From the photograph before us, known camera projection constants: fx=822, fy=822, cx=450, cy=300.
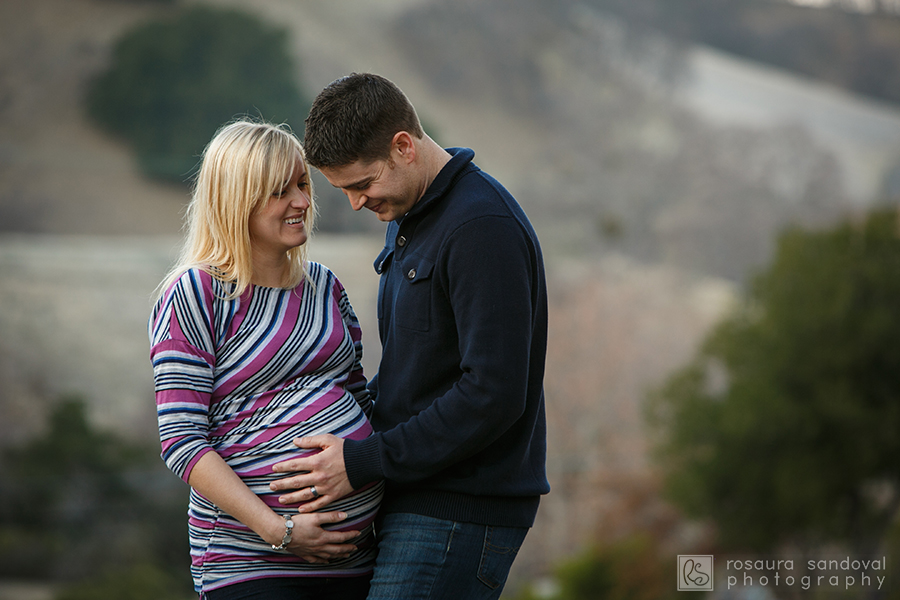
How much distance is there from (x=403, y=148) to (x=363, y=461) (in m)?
0.69

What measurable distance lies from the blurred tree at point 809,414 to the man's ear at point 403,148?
40.4ft

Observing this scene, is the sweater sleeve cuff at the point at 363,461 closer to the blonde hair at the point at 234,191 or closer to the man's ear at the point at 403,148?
the blonde hair at the point at 234,191

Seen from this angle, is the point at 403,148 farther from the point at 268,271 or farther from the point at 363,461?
the point at 363,461

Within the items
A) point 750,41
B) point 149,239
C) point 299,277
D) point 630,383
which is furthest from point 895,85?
point 299,277

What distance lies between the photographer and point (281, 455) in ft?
5.91

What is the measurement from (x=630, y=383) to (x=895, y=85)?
2103 cm

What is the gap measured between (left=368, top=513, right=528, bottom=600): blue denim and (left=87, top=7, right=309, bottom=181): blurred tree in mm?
23288

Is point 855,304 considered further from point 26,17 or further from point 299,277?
point 26,17

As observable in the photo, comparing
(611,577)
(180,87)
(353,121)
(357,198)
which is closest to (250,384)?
(357,198)

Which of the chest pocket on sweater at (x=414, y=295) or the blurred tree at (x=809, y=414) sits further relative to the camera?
the blurred tree at (x=809, y=414)

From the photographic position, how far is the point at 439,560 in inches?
70.1

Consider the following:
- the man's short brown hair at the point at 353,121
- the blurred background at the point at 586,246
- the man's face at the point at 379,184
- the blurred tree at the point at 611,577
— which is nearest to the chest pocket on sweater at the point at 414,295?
the man's face at the point at 379,184

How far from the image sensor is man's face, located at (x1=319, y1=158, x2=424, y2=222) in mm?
1785

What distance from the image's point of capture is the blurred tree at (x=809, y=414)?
12875mm
